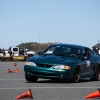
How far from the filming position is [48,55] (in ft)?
45.3

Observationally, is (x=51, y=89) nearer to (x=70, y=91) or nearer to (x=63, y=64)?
(x=70, y=91)

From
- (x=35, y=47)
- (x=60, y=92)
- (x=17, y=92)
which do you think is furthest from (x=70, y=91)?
(x=35, y=47)

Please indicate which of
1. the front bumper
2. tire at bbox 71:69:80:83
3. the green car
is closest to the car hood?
the green car

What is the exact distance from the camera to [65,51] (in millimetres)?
14164

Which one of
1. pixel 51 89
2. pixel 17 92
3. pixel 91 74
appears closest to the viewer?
pixel 17 92

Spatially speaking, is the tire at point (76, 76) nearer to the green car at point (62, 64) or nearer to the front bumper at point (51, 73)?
the green car at point (62, 64)

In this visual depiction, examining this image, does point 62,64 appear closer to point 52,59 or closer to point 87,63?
point 52,59

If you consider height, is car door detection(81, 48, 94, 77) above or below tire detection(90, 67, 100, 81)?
above

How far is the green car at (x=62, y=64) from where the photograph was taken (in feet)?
42.2

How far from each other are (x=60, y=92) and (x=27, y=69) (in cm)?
320

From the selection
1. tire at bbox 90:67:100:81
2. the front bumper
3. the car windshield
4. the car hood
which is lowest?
tire at bbox 90:67:100:81

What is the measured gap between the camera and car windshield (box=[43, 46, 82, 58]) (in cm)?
1399

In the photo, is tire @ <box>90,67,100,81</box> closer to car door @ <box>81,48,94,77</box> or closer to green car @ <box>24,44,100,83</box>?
green car @ <box>24,44,100,83</box>

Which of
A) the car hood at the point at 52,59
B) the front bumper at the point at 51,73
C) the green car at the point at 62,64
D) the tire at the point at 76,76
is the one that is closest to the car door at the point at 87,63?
the green car at the point at 62,64
